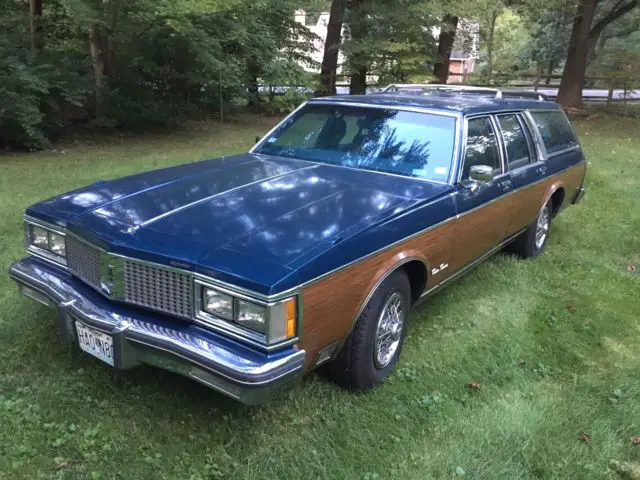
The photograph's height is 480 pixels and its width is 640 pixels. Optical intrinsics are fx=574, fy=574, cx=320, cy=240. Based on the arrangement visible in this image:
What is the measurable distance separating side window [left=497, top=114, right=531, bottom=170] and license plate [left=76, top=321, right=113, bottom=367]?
3580mm

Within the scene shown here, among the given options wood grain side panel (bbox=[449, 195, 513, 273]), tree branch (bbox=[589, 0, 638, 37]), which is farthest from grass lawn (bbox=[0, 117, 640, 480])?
tree branch (bbox=[589, 0, 638, 37])

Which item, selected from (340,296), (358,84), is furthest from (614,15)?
(340,296)

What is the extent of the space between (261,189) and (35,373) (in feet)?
5.65

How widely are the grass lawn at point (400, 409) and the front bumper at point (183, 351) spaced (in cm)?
42

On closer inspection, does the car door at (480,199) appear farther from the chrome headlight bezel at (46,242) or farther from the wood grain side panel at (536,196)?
the chrome headlight bezel at (46,242)

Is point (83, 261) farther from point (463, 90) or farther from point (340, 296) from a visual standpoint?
point (463, 90)

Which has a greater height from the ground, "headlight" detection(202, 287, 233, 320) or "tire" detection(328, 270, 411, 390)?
"headlight" detection(202, 287, 233, 320)

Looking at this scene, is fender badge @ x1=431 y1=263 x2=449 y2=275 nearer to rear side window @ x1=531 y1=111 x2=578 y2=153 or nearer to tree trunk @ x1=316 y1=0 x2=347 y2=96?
rear side window @ x1=531 y1=111 x2=578 y2=153

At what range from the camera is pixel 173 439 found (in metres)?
2.92

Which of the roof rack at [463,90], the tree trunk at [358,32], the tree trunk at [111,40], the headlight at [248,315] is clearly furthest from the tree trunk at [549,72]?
the headlight at [248,315]

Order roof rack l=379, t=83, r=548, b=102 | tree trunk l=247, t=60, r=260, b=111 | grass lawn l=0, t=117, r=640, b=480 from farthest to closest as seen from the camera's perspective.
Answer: tree trunk l=247, t=60, r=260, b=111
roof rack l=379, t=83, r=548, b=102
grass lawn l=0, t=117, r=640, b=480

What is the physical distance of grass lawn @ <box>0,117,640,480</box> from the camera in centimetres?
280

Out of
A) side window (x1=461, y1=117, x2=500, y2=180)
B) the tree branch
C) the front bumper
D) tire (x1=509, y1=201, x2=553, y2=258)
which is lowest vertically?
tire (x1=509, y1=201, x2=553, y2=258)

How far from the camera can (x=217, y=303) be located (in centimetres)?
268
